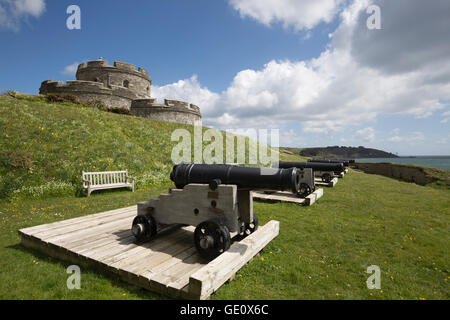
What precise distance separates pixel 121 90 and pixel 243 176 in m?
A: 29.4

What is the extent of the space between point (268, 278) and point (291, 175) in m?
1.55

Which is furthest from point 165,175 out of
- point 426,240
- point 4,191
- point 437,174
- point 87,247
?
Answer: point 437,174

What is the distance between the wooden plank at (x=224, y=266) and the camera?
272 centimetres

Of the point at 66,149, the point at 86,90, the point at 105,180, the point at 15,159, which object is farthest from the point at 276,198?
the point at 86,90

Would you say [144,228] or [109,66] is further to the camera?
[109,66]

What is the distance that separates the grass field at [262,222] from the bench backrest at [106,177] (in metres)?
0.57

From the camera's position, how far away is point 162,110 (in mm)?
27734

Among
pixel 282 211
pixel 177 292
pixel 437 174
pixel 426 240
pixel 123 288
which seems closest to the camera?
pixel 177 292

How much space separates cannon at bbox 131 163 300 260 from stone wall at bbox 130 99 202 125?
24.7 m

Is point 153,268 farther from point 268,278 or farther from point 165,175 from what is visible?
point 165,175

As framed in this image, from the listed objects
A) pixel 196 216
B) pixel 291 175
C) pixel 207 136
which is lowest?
pixel 196 216

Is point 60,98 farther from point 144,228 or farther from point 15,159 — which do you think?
point 144,228

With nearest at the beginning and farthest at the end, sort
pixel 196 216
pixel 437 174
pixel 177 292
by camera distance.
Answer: pixel 177 292, pixel 196 216, pixel 437 174

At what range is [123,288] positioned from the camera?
3.17m
